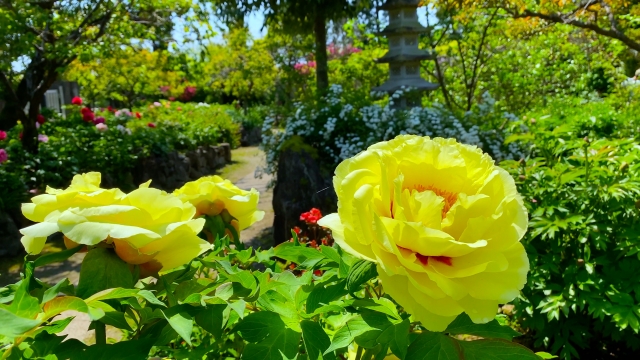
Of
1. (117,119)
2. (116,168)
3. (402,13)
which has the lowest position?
(116,168)

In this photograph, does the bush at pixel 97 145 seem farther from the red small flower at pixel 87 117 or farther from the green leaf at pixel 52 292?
the green leaf at pixel 52 292

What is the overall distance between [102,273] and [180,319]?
12 centimetres

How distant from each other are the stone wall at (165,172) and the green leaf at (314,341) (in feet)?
20.3

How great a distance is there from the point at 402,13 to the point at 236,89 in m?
16.5

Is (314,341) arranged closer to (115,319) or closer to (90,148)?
(115,319)

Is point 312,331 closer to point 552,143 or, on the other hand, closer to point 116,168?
point 552,143

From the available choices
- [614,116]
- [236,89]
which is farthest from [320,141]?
[236,89]

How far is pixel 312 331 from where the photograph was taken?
0.56m

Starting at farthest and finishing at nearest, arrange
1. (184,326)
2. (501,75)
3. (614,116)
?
(501,75) → (614,116) → (184,326)

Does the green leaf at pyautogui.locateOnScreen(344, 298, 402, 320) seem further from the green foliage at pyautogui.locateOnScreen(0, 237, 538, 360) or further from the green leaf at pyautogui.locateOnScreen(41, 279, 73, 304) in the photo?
the green leaf at pyautogui.locateOnScreen(41, 279, 73, 304)

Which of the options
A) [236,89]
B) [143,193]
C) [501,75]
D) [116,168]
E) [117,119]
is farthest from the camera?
[236,89]

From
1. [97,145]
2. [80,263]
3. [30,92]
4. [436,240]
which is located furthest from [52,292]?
[97,145]

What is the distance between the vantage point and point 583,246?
266cm

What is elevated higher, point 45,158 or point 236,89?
point 236,89
